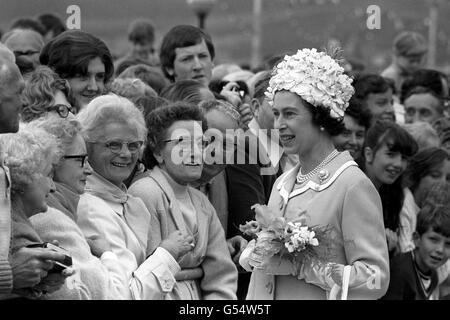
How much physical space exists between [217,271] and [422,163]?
3.46 metres

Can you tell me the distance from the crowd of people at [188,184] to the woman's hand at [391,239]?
1 cm

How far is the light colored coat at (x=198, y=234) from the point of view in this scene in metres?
7.49

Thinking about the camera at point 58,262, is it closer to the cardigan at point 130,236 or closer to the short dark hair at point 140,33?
the cardigan at point 130,236

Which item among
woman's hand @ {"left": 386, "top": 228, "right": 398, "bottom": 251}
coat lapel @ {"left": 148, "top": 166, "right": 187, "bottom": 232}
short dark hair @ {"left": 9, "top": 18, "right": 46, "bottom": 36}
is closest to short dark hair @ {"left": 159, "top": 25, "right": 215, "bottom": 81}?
short dark hair @ {"left": 9, "top": 18, "right": 46, "bottom": 36}

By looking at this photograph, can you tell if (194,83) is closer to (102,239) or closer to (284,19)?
(102,239)

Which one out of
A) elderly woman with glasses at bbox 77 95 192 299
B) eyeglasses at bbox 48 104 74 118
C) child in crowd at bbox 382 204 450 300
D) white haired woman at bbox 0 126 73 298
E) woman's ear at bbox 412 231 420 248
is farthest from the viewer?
woman's ear at bbox 412 231 420 248

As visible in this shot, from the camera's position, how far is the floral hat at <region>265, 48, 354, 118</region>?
22.4 ft

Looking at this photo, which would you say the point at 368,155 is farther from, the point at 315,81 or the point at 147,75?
the point at 315,81

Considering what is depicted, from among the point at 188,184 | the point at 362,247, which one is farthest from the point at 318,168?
the point at 188,184

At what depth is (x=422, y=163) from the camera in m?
10.6

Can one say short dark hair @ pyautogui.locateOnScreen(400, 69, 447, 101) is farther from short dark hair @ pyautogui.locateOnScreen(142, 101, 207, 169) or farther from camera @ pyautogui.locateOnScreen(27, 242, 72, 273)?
camera @ pyautogui.locateOnScreen(27, 242, 72, 273)

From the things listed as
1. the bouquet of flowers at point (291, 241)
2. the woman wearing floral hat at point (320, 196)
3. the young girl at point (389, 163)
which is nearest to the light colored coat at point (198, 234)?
the woman wearing floral hat at point (320, 196)

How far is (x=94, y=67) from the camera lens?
8320 mm

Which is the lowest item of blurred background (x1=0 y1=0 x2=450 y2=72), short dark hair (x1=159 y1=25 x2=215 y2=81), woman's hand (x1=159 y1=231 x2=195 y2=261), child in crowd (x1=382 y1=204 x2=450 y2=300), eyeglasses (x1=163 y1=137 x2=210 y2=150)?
child in crowd (x1=382 y1=204 x2=450 y2=300)
